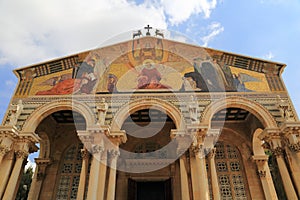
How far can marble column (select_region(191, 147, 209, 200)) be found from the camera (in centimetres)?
1147

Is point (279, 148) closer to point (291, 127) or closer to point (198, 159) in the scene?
point (291, 127)

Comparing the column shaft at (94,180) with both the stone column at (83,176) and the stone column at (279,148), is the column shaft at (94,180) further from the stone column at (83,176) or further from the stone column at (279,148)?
A: the stone column at (279,148)

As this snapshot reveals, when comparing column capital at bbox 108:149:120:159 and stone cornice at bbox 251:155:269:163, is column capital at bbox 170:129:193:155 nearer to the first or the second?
column capital at bbox 108:149:120:159

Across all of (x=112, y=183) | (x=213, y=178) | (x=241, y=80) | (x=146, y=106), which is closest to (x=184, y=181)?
(x=213, y=178)

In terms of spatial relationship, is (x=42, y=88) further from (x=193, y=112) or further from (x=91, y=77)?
(x=193, y=112)

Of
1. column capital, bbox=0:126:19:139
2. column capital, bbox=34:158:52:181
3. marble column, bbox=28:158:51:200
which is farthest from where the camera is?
column capital, bbox=34:158:52:181

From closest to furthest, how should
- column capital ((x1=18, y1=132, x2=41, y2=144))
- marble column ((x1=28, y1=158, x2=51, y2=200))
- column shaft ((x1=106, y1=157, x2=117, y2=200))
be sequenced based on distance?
column shaft ((x1=106, y1=157, x2=117, y2=200)), column capital ((x1=18, y1=132, x2=41, y2=144)), marble column ((x1=28, y1=158, x2=51, y2=200))

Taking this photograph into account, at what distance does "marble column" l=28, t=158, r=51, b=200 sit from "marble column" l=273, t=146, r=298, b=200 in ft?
45.3

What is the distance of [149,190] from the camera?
15.7 meters

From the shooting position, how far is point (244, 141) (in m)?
16.9

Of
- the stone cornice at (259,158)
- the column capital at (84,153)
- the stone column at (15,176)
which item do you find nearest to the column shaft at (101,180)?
the column capital at (84,153)

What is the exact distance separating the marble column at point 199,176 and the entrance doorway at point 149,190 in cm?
329

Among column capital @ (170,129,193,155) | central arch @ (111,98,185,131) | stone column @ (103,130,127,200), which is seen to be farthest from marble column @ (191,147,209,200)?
stone column @ (103,130,127,200)

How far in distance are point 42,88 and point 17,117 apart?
243 centimetres
